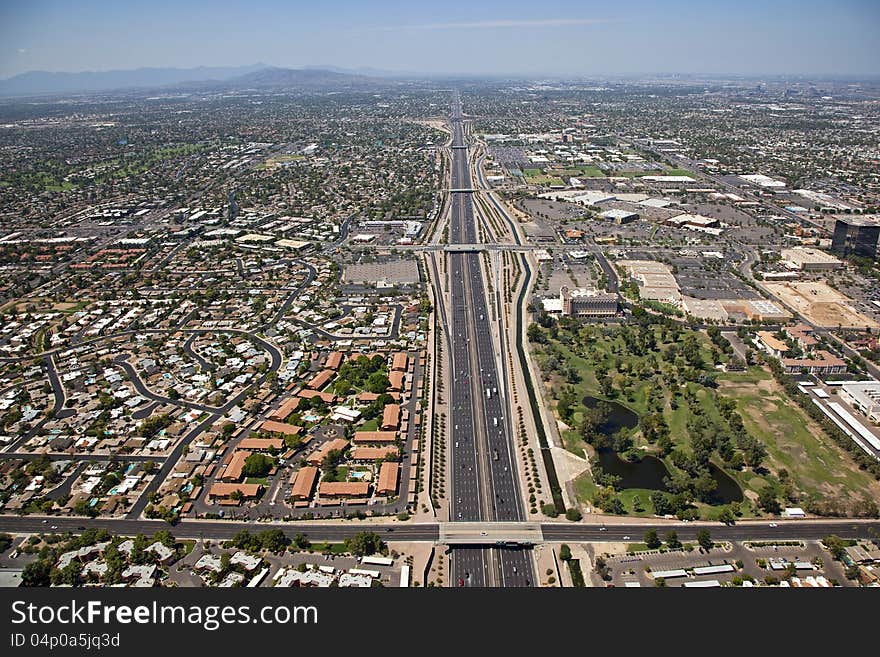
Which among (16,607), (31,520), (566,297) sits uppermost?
(16,607)

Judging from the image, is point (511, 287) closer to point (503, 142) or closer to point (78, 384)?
point (78, 384)

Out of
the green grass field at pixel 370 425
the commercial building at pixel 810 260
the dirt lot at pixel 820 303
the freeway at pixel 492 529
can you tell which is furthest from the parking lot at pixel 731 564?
the commercial building at pixel 810 260

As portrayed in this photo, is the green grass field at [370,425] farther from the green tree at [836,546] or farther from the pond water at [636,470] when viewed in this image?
the green tree at [836,546]

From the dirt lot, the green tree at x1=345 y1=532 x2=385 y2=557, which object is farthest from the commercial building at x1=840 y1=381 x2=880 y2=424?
the green tree at x1=345 y1=532 x2=385 y2=557

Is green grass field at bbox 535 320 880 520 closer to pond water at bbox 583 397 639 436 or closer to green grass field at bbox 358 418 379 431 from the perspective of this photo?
pond water at bbox 583 397 639 436

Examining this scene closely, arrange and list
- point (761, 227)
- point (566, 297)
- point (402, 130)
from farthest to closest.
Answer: point (402, 130) < point (761, 227) < point (566, 297)

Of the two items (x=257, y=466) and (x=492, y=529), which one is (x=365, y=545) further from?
(x=257, y=466)

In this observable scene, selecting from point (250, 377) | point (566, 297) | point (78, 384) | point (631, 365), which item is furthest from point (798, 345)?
point (78, 384)
